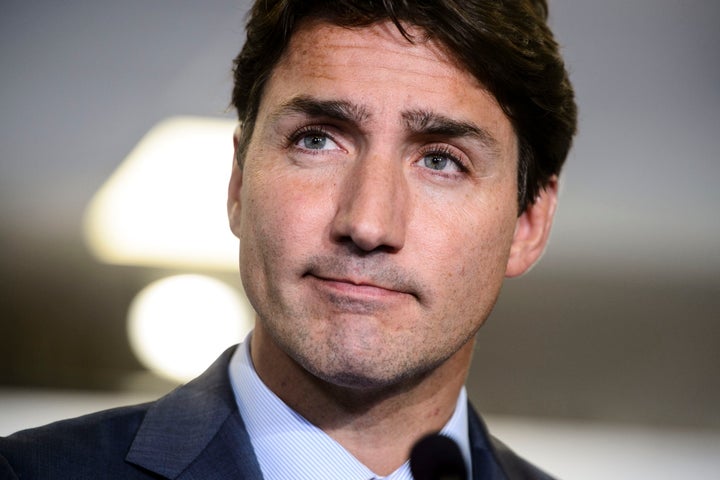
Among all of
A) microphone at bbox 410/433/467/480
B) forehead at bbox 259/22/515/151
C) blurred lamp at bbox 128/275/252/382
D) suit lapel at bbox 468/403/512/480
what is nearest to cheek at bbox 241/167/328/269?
forehead at bbox 259/22/515/151

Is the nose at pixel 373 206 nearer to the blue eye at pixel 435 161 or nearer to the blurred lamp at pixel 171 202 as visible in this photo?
the blue eye at pixel 435 161

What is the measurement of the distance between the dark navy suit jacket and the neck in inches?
5.4

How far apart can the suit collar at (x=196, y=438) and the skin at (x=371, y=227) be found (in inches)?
5.5

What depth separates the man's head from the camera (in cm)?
201

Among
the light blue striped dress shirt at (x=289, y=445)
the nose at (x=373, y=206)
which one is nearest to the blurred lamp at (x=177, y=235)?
the light blue striped dress shirt at (x=289, y=445)

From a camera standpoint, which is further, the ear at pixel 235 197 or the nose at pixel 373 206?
the ear at pixel 235 197

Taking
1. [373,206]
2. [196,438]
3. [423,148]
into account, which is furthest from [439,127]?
[196,438]

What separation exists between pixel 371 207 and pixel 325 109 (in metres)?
0.31

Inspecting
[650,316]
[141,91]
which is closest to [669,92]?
[650,316]

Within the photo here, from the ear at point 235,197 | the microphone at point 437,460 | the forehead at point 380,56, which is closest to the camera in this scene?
the microphone at point 437,460

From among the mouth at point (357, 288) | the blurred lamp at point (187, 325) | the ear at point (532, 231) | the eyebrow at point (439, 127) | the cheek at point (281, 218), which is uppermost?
the eyebrow at point (439, 127)

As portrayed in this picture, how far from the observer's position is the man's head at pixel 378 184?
2012mm

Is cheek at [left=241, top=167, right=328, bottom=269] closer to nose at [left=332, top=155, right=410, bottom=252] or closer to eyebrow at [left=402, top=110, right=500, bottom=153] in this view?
nose at [left=332, top=155, right=410, bottom=252]

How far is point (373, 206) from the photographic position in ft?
6.43
